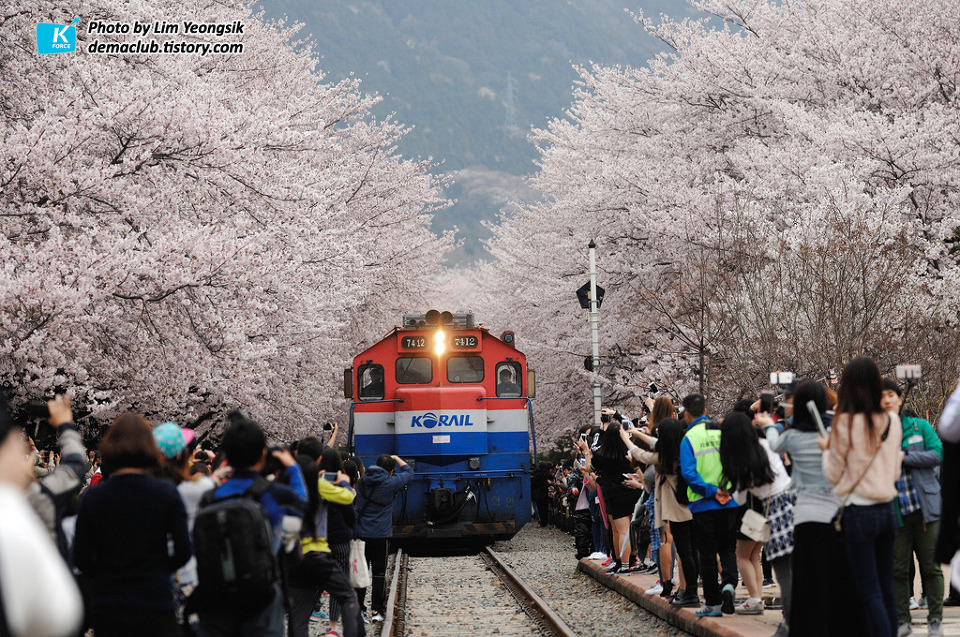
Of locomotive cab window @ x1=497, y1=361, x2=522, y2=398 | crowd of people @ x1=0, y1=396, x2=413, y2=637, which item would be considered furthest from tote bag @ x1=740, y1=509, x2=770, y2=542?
locomotive cab window @ x1=497, y1=361, x2=522, y2=398

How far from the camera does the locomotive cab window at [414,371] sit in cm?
1925

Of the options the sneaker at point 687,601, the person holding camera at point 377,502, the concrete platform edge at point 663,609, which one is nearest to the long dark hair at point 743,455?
the concrete platform edge at point 663,609

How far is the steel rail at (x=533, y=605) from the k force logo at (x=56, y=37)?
10162 mm

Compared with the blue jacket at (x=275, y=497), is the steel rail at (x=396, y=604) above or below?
below

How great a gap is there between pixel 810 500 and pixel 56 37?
13.7 meters

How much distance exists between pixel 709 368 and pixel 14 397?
501 inches

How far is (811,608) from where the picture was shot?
6.59 metres

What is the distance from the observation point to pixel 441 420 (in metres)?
18.6

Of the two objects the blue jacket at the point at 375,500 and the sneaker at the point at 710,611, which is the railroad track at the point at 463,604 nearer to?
the blue jacket at the point at 375,500

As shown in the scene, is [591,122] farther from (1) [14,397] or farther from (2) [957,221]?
(1) [14,397]

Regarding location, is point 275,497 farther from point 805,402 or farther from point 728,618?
point 728,618

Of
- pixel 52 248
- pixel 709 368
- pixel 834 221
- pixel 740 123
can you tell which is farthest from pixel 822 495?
pixel 740 123

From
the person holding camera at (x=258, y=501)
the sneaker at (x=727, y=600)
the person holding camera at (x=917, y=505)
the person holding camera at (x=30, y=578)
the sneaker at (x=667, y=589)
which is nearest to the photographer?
the person holding camera at (x=30, y=578)

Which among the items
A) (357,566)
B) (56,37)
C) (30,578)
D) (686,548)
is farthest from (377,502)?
(56,37)
